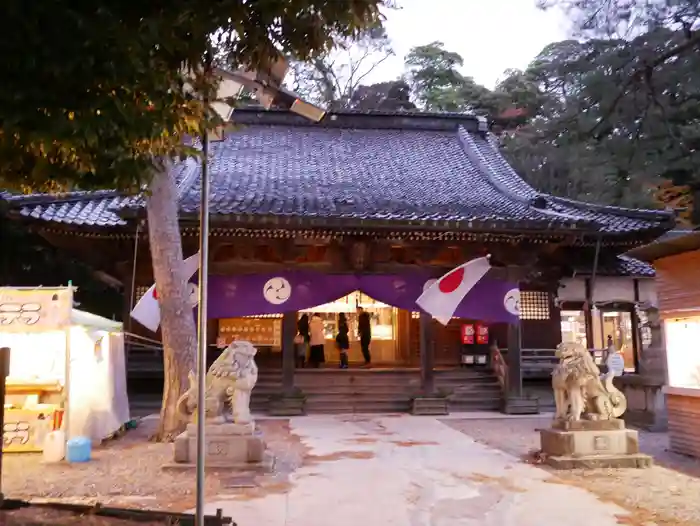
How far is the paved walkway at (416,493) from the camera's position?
17.8 ft

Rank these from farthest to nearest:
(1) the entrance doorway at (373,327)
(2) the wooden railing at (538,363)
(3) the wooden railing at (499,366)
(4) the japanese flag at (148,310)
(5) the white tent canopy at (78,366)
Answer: (1) the entrance doorway at (373,327) < (2) the wooden railing at (538,363) < (3) the wooden railing at (499,366) < (4) the japanese flag at (148,310) < (5) the white tent canopy at (78,366)

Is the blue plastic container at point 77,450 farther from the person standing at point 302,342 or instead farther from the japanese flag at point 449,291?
the person standing at point 302,342

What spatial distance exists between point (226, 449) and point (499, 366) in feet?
27.9

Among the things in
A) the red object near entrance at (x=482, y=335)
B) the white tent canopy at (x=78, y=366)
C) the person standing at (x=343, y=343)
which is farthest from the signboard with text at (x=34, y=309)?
the red object near entrance at (x=482, y=335)

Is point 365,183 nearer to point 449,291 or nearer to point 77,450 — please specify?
point 449,291

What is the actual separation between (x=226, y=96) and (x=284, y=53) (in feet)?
1.77

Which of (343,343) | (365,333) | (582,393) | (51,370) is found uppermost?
(365,333)

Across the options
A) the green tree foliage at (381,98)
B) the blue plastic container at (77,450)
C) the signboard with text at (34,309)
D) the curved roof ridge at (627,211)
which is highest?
the green tree foliage at (381,98)

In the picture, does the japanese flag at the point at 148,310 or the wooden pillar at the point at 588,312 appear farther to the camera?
the wooden pillar at the point at 588,312

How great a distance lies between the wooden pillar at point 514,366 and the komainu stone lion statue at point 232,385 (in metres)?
7.47

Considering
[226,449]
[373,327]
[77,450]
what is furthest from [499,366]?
[77,450]

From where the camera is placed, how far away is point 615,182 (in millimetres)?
16812

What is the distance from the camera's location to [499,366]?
14297mm

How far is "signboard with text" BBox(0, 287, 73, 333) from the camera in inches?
340
